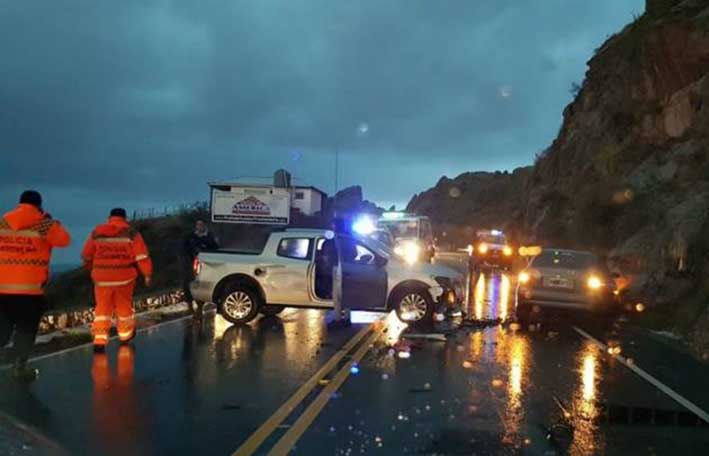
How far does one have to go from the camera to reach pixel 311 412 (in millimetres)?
7438

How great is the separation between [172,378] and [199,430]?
2573 millimetres

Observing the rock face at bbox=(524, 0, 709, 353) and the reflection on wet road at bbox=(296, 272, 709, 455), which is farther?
the rock face at bbox=(524, 0, 709, 353)

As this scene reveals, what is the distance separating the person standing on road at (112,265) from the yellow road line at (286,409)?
2.86m

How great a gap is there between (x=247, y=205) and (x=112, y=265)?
2444 centimetres

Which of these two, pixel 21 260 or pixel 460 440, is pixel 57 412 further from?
pixel 460 440

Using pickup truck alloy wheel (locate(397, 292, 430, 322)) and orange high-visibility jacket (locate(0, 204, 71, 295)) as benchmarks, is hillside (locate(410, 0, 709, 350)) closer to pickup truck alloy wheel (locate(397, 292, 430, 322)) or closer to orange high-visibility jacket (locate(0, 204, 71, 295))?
pickup truck alloy wheel (locate(397, 292, 430, 322))

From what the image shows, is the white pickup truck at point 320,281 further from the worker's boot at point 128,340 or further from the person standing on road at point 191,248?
the worker's boot at point 128,340

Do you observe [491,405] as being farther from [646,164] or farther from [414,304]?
[646,164]

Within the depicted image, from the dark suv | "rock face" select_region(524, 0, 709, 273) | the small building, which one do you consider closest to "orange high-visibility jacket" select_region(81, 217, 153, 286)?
the dark suv

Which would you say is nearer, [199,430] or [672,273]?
[199,430]

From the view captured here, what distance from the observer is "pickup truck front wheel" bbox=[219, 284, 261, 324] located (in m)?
14.7

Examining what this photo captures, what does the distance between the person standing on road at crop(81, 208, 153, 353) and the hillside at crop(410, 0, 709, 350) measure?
1085 centimetres

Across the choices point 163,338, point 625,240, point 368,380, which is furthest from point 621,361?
point 625,240

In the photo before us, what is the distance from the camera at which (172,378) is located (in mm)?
9172
